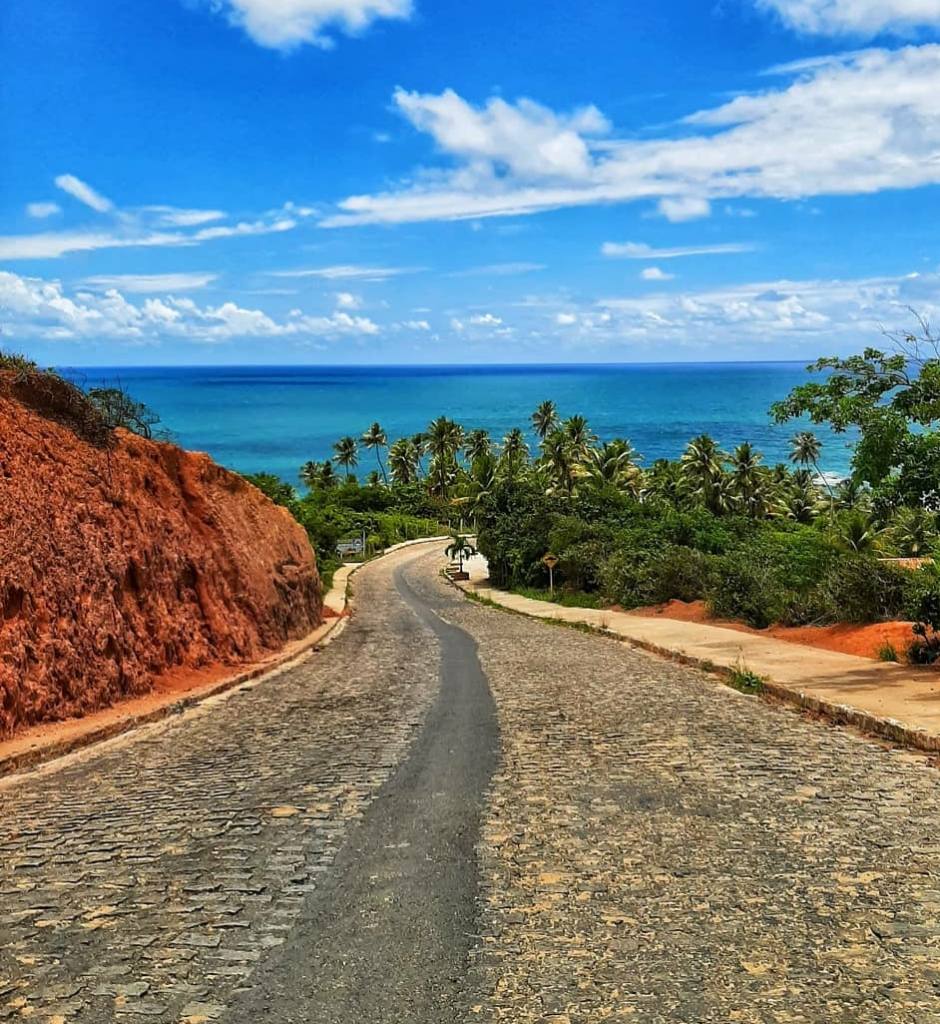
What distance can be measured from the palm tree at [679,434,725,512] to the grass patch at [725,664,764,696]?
207 ft

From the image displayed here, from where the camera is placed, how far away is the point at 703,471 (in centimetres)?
8044

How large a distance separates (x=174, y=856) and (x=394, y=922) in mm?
2161

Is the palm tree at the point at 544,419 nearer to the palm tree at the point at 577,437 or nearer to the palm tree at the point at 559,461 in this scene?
the palm tree at the point at 577,437

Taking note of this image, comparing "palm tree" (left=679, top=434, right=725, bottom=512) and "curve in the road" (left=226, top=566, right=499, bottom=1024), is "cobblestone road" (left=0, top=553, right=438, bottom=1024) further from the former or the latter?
"palm tree" (left=679, top=434, right=725, bottom=512)

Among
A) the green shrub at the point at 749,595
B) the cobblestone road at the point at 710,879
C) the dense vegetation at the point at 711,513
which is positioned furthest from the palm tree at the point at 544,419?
the cobblestone road at the point at 710,879

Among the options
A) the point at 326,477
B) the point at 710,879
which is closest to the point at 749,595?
the point at 710,879

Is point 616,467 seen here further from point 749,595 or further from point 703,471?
point 749,595

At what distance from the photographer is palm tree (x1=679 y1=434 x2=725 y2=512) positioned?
3081 inches

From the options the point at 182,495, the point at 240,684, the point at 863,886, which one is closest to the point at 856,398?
the point at 863,886

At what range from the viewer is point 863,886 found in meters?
5.92

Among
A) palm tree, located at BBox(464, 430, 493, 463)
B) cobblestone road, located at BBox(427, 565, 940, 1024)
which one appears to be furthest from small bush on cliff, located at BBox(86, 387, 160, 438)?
palm tree, located at BBox(464, 430, 493, 463)

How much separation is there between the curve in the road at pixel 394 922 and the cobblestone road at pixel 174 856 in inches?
7.7

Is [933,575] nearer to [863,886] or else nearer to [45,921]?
[863,886]

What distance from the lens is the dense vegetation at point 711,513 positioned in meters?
14.0
